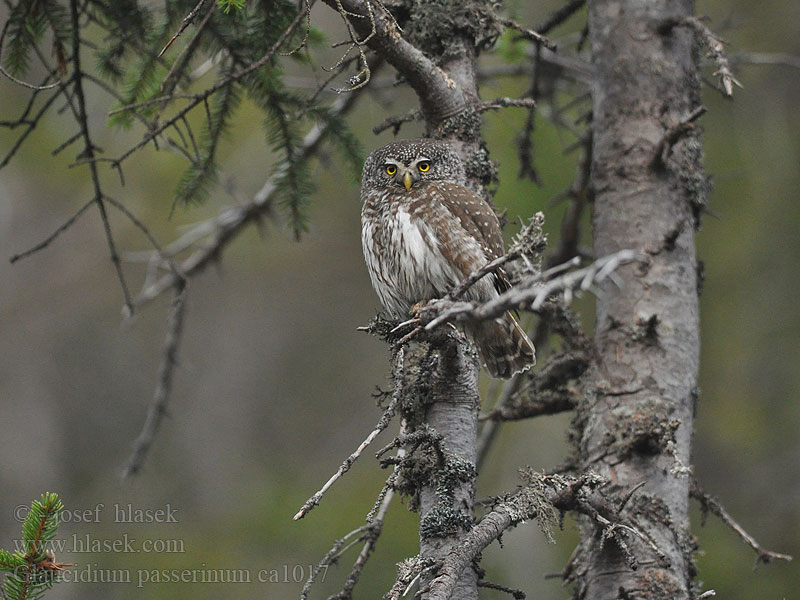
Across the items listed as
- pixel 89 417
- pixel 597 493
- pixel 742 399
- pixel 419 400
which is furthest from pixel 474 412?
pixel 89 417

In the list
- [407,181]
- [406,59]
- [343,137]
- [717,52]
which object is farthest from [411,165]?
[717,52]

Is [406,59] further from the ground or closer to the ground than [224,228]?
closer to the ground

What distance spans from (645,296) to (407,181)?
1.05m

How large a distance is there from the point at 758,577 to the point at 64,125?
6221mm

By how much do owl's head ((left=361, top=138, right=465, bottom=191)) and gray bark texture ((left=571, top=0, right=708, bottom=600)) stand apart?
2.36 ft

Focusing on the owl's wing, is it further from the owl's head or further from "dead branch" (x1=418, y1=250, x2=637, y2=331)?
"dead branch" (x1=418, y1=250, x2=637, y2=331)

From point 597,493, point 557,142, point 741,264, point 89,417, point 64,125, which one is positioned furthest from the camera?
point 89,417

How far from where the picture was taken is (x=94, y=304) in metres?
7.86

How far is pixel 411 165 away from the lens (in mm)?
3303

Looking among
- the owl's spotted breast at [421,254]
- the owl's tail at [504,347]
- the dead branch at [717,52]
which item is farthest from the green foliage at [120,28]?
the dead branch at [717,52]

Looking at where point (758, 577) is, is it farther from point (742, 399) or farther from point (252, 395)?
point (252, 395)

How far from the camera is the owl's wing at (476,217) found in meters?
3.05

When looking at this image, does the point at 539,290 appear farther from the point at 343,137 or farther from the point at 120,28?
the point at 120,28

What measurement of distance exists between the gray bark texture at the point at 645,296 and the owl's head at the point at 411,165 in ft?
2.36
